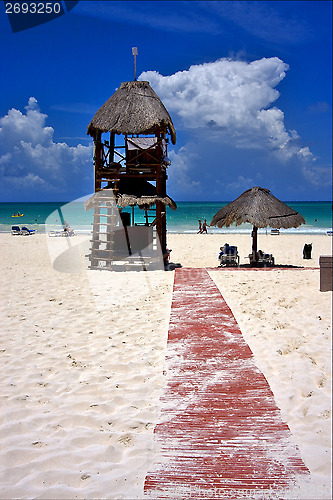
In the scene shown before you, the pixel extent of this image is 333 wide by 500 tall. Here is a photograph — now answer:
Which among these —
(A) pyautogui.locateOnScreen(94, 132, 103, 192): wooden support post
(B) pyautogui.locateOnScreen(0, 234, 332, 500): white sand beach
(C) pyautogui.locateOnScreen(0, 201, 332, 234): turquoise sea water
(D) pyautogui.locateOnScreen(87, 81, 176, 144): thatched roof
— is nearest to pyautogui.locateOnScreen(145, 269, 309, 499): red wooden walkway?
(B) pyautogui.locateOnScreen(0, 234, 332, 500): white sand beach

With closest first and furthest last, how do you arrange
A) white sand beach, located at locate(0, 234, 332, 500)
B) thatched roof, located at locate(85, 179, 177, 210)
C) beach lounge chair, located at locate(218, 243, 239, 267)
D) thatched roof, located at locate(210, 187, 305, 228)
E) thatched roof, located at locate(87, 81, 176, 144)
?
white sand beach, located at locate(0, 234, 332, 500)
thatched roof, located at locate(87, 81, 176, 144)
thatched roof, located at locate(85, 179, 177, 210)
thatched roof, located at locate(210, 187, 305, 228)
beach lounge chair, located at locate(218, 243, 239, 267)

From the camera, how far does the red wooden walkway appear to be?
2869mm

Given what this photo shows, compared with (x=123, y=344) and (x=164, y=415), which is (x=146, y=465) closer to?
(x=164, y=415)

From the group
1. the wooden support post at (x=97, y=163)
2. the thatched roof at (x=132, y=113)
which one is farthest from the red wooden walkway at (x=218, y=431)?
the wooden support post at (x=97, y=163)

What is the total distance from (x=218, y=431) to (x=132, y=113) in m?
11.7

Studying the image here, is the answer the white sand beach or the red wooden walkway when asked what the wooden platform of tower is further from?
the red wooden walkway

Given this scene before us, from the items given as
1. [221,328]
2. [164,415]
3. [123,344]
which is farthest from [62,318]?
[164,415]

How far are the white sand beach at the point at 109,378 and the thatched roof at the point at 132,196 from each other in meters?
4.32

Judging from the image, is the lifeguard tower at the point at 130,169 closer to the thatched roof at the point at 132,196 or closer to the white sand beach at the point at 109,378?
the thatched roof at the point at 132,196

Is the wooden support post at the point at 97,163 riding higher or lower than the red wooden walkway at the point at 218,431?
higher

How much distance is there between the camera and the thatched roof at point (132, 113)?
1305 cm

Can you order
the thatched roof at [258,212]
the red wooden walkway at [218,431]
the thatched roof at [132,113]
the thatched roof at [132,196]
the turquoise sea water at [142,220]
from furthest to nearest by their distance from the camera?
the turquoise sea water at [142,220] → the thatched roof at [258,212] → the thatched roof at [132,196] → the thatched roof at [132,113] → the red wooden walkway at [218,431]

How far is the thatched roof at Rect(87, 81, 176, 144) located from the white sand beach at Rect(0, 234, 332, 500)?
5.98 metres

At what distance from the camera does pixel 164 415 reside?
380 centimetres
